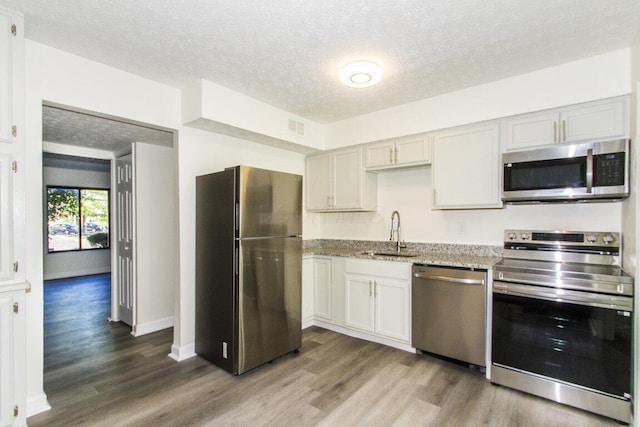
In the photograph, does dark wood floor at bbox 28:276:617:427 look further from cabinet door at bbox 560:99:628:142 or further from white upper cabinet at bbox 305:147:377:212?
cabinet door at bbox 560:99:628:142

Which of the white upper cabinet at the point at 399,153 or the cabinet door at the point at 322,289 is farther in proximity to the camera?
the cabinet door at the point at 322,289

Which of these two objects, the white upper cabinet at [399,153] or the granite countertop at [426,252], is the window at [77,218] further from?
the white upper cabinet at [399,153]

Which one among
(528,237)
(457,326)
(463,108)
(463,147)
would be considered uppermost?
(463,108)

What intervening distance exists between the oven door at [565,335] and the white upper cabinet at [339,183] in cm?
175

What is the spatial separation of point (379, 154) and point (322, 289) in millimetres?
1734

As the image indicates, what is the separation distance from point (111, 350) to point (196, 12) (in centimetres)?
324

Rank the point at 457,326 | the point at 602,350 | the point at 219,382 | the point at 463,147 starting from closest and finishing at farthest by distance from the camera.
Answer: the point at 602,350 → the point at 219,382 → the point at 457,326 → the point at 463,147

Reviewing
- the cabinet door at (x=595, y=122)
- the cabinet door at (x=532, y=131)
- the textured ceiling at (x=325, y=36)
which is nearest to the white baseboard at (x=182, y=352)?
the textured ceiling at (x=325, y=36)

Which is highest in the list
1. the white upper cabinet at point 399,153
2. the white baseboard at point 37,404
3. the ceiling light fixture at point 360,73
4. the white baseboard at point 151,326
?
the ceiling light fixture at point 360,73

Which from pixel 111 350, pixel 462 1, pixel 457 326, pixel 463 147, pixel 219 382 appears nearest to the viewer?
pixel 462 1

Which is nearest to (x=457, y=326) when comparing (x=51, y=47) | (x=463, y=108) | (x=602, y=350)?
(x=602, y=350)

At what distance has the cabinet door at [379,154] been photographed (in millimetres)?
3494

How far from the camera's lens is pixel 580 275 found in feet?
7.13

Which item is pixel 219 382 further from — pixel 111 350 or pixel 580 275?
pixel 580 275
